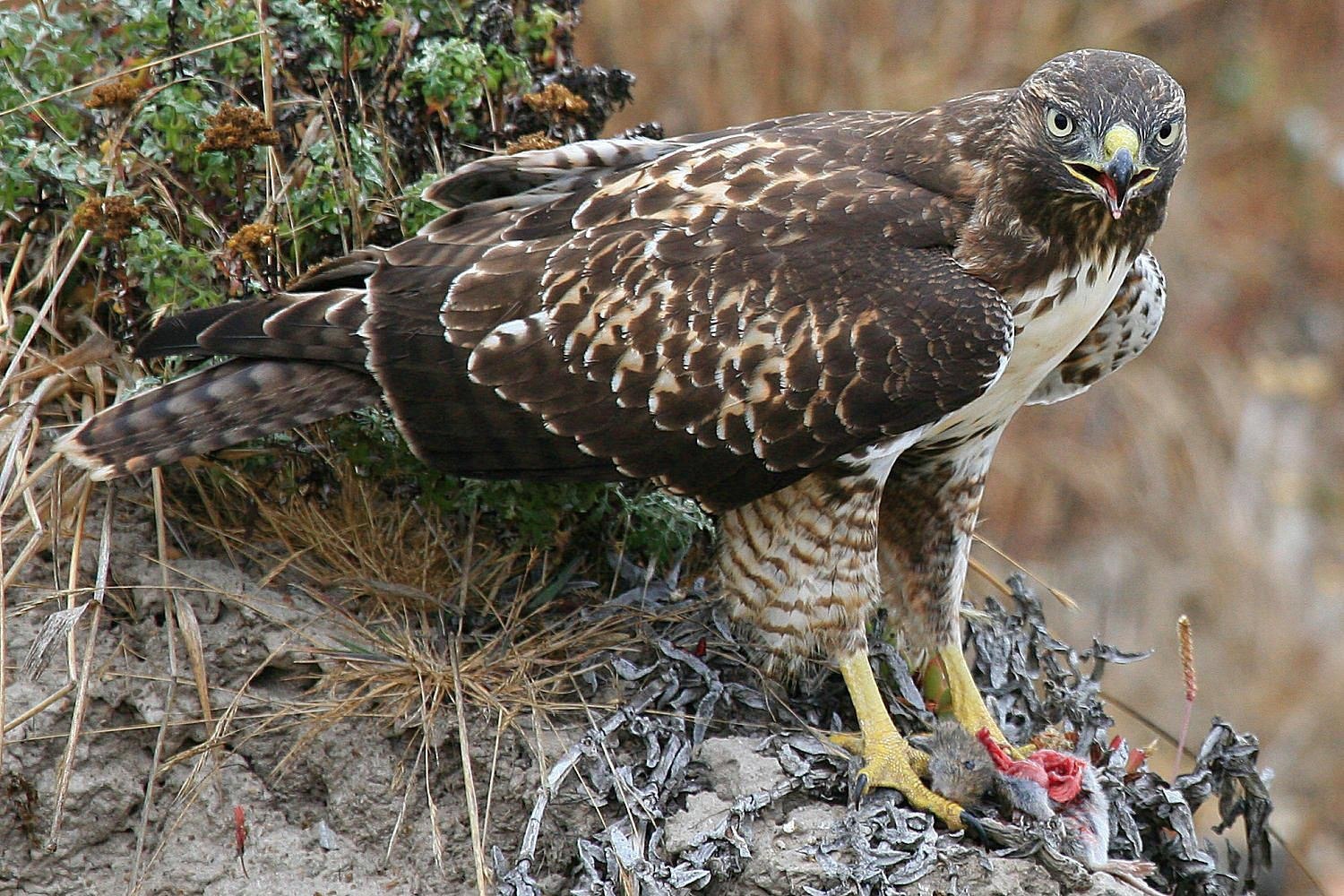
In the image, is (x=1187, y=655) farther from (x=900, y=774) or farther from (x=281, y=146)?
(x=281, y=146)

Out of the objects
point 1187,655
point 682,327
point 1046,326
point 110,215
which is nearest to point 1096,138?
point 1046,326

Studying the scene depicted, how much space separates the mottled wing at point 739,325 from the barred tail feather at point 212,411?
19cm

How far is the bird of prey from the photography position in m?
3.09

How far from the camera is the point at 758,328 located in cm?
315

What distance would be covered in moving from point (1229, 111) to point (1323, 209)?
0.80m

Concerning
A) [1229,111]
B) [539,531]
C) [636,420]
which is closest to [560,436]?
[636,420]

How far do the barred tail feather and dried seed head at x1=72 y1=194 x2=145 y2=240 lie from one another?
0.40m

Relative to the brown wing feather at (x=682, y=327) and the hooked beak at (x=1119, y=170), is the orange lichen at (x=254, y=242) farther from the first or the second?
the hooked beak at (x=1119, y=170)

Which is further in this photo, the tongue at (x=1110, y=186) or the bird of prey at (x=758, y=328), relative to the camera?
the bird of prey at (x=758, y=328)

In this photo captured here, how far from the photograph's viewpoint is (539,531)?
3588 mm

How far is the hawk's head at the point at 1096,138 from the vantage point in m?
2.89

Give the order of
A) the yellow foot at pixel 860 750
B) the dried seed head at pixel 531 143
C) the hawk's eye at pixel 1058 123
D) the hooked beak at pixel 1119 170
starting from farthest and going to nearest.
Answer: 1. the dried seed head at pixel 531 143
2. the yellow foot at pixel 860 750
3. the hawk's eye at pixel 1058 123
4. the hooked beak at pixel 1119 170

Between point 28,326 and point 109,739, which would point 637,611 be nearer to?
point 109,739

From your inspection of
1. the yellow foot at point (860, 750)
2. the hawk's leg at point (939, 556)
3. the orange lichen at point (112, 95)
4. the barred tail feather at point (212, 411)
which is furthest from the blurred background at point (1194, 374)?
the yellow foot at point (860, 750)
